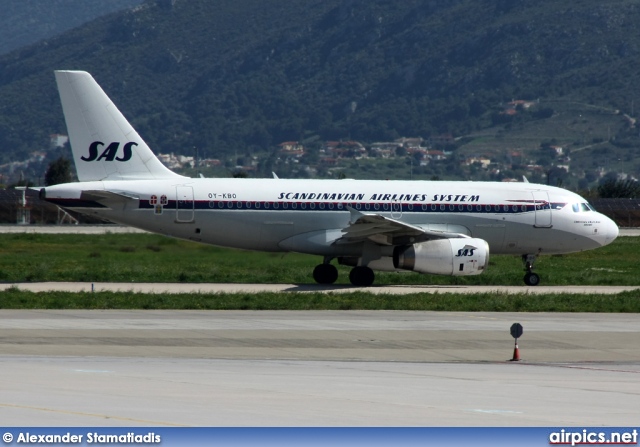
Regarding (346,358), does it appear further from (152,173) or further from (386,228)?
(152,173)

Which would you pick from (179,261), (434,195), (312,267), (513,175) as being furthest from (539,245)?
(513,175)

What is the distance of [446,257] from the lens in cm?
3541

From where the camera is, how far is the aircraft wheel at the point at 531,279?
38250mm

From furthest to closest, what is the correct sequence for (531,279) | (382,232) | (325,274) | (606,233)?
1. (606,233)
2. (531,279)
3. (325,274)
4. (382,232)

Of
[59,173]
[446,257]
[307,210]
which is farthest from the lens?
[59,173]

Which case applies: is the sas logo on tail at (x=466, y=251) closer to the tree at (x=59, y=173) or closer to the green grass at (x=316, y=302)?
the green grass at (x=316, y=302)

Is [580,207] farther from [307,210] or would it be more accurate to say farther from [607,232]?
[307,210]

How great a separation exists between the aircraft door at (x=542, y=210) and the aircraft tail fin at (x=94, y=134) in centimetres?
1300

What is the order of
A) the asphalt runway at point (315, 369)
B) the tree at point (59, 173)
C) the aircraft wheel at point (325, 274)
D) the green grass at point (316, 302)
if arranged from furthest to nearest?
the tree at point (59, 173) < the aircraft wheel at point (325, 274) < the green grass at point (316, 302) < the asphalt runway at point (315, 369)

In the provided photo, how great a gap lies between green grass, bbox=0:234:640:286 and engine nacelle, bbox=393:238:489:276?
11.4 feet

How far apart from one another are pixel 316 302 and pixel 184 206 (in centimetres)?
730

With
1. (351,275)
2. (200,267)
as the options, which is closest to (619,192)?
(200,267)

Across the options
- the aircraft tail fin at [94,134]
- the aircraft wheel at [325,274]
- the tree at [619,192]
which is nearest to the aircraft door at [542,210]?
the aircraft wheel at [325,274]

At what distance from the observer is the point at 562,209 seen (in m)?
39.4
